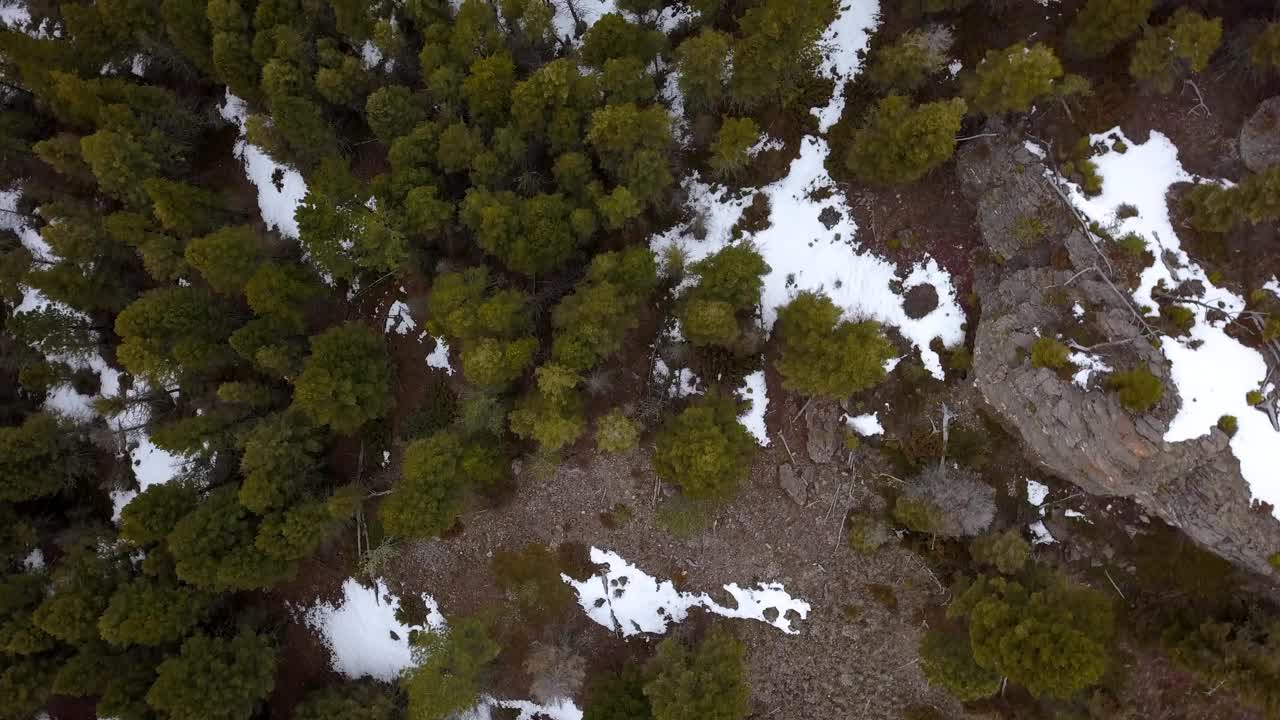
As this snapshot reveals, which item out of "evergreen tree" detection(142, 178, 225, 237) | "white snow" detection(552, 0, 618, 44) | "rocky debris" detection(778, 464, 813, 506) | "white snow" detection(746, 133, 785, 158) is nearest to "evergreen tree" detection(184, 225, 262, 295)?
"evergreen tree" detection(142, 178, 225, 237)

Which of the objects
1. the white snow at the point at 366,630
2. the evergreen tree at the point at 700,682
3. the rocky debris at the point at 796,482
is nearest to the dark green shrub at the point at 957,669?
the rocky debris at the point at 796,482

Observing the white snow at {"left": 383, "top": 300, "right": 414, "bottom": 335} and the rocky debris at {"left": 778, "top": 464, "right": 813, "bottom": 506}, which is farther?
the white snow at {"left": 383, "top": 300, "right": 414, "bottom": 335}

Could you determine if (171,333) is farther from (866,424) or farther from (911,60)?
(911,60)

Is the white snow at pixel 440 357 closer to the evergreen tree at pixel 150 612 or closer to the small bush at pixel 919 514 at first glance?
the evergreen tree at pixel 150 612

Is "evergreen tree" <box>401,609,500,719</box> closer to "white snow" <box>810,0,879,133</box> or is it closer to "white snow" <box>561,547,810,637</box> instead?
"white snow" <box>561,547,810,637</box>

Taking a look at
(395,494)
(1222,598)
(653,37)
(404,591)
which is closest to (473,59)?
(653,37)

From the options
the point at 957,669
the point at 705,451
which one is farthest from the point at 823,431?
the point at 957,669
